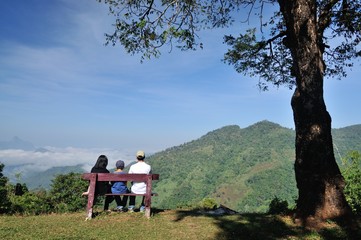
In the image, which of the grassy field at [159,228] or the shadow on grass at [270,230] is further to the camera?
the grassy field at [159,228]

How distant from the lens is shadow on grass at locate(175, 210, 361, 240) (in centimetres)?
839

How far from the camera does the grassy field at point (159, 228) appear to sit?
8539 mm

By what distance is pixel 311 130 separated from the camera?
31.8 feet

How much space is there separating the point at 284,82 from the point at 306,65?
7594 millimetres

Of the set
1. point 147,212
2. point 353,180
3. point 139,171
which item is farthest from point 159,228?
point 353,180

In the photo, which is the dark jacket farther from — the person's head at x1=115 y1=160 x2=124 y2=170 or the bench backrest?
the bench backrest

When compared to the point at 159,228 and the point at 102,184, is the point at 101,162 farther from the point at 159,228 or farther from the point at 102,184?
the point at 159,228

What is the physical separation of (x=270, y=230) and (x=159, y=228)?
132 inches

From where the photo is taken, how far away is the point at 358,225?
8898 mm

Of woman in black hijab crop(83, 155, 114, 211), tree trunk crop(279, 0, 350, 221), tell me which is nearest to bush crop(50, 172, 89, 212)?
woman in black hijab crop(83, 155, 114, 211)

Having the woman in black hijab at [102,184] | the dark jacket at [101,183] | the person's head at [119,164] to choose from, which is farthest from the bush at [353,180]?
the dark jacket at [101,183]

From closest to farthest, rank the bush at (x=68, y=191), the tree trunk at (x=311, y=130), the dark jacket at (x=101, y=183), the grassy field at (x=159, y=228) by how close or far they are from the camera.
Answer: the grassy field at (x=159, y=228), the tree trunk at (x=311, y=130), the dark jacket at (x=101, y=183), the bush at (x=68, y=191)

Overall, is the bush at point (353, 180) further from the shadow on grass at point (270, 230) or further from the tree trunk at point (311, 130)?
the shadow on grass at point (270, 230)

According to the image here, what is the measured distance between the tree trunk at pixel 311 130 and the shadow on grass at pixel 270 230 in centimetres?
64
